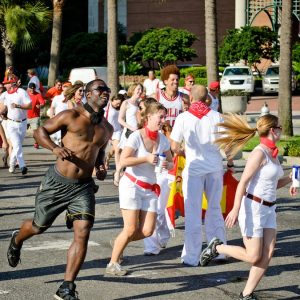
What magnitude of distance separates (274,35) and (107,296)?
4902 centimetres

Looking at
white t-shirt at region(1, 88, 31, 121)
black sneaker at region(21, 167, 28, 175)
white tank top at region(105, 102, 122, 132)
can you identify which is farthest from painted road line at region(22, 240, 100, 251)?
white t-shirt at region(1, 88, 31, 121)

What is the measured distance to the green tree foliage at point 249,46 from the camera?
179 ft

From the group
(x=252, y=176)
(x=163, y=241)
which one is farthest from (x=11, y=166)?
(x=252, y=176)

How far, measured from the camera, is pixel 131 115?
1631 cm

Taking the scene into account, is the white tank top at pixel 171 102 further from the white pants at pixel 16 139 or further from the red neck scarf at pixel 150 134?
the white pants at pixel 16 139

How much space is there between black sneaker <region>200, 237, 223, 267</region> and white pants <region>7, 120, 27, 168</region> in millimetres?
9386

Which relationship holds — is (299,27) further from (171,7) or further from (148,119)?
(148,119)

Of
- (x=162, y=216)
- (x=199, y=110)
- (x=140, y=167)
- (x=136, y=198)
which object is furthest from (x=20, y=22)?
(x=136, y=198)

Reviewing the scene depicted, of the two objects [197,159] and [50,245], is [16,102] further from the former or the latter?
[197,159]

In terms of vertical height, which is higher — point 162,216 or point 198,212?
point 198,212

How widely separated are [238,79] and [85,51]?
48.8 ft

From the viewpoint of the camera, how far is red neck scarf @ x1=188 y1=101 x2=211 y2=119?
10.1 m

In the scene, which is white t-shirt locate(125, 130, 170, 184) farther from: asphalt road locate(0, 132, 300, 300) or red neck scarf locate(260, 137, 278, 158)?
red neck scarf locate(260, 137, 278, 158)

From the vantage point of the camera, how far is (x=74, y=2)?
252 ft
